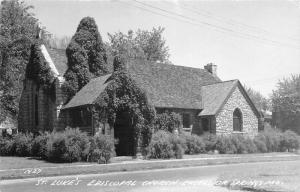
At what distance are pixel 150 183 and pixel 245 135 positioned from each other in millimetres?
25784

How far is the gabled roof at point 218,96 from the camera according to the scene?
38250 mm

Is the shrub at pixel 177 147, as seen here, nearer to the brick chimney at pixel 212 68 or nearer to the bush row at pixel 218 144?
the bush row at pixel 218 144

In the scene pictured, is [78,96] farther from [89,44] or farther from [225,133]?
[225,133]

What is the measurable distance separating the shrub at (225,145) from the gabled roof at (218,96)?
116 inches

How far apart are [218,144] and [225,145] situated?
0.58 meters

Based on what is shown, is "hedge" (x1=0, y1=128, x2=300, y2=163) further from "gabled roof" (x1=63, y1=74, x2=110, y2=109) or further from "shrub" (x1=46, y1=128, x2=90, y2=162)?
"gabled roof" (x1=63, y1=74, x2=110, y2=109)

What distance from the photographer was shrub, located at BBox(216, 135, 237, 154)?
35.1 meters

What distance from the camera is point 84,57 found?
125 ft

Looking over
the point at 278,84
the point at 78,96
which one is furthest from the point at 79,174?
the point at 278,84

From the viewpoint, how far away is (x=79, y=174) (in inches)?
807

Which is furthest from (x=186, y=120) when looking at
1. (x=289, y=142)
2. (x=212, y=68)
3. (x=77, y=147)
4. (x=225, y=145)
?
(x=77, y=147)

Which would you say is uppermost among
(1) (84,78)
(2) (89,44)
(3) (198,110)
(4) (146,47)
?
(4) (146,47)

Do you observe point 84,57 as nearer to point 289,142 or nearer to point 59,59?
point 59,59

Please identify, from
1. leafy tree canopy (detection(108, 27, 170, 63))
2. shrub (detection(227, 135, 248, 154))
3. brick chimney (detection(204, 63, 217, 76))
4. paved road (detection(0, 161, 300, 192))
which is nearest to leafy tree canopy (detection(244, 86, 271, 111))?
leafy tree canopy (detection(108, 27, 170, 63))
